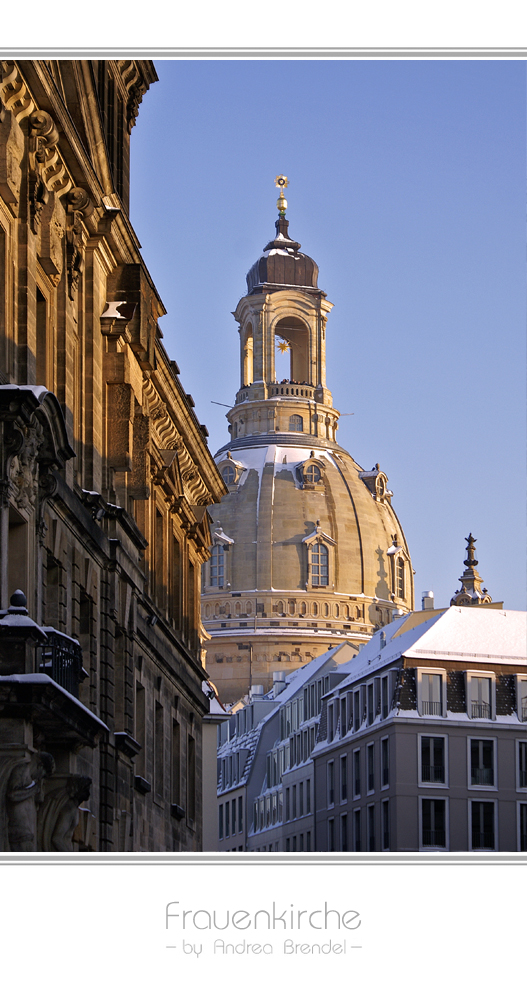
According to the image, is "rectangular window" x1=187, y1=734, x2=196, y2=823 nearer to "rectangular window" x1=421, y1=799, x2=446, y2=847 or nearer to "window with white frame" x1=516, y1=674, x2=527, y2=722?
"rectangular window" x1=421, y1=799, x2=446, y2=847

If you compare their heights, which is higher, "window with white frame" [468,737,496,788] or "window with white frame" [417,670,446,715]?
"window with white frame" [417,670,446,715]

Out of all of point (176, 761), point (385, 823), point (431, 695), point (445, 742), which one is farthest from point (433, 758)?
point (176, 761)

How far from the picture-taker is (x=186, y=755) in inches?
2270

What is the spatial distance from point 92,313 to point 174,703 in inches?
A: 710

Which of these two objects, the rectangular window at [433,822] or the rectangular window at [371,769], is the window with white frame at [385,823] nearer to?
the rectangular window at [433,822]

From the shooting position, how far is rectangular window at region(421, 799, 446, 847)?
74875mm

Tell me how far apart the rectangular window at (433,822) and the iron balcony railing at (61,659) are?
47.0m

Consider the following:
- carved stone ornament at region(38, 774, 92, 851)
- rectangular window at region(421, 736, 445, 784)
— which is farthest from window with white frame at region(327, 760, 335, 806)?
carved stone ornament at region(38, 774, 92, 851)

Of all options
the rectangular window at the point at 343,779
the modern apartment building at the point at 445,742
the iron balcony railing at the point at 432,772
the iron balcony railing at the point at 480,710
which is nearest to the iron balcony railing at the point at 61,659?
the modern apartment building at the point at 445,742

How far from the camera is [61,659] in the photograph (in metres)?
27.9

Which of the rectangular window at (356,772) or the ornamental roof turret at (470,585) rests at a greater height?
the ornamental roof turret at (470,585)

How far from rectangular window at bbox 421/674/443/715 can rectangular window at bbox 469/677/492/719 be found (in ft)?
4.09

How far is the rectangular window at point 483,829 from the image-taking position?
74.4 metres

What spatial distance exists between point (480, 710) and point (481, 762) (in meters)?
2.17
